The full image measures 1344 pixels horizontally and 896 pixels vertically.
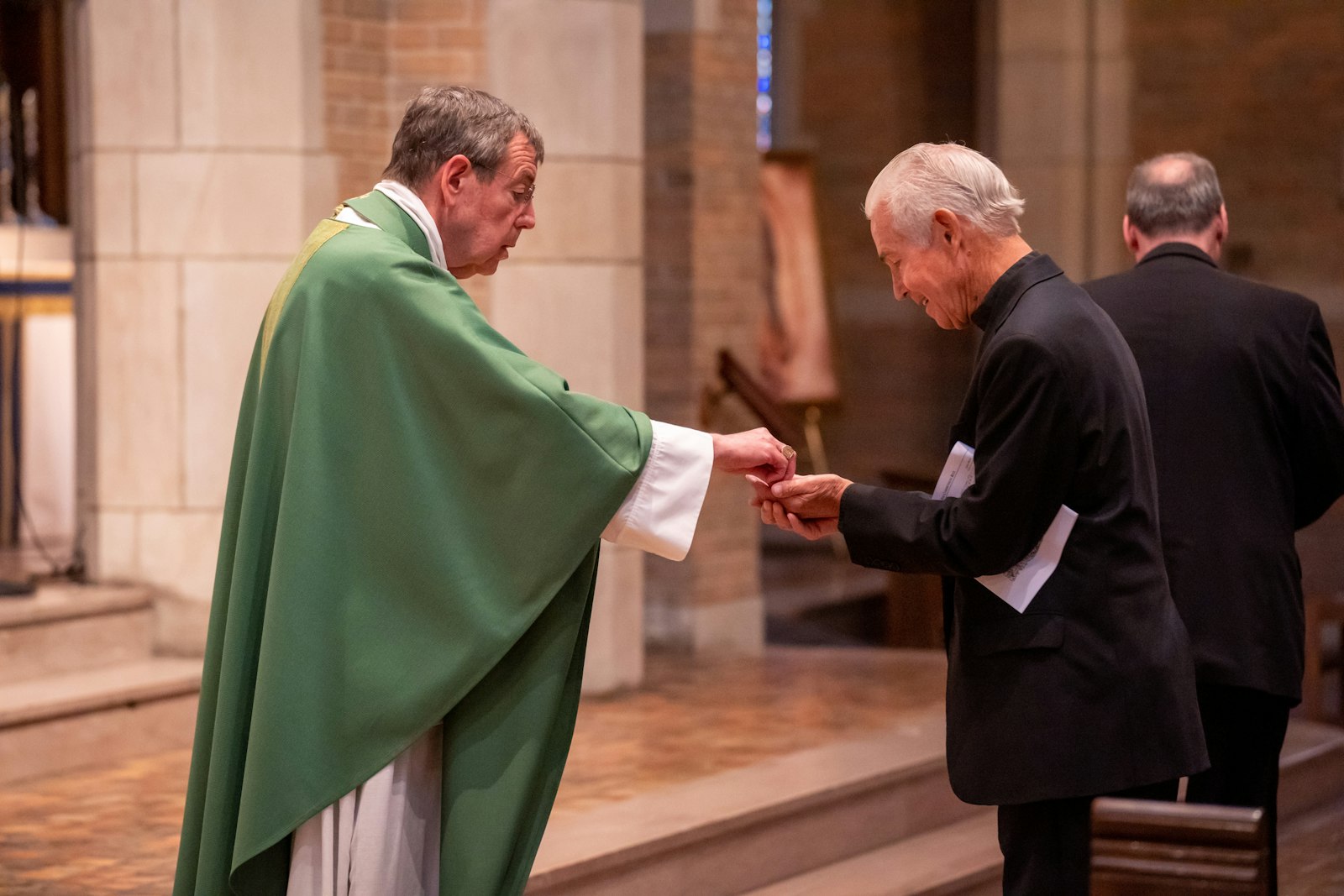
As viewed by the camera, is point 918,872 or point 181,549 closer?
point 918,872

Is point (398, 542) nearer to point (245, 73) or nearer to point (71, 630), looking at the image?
point (71, 630)

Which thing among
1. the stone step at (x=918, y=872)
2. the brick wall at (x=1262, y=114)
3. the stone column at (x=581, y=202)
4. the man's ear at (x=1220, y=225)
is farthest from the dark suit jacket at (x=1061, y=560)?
the brick wall at (x=1262, y=114)

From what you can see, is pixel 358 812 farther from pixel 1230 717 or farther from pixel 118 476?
pixel 118 476

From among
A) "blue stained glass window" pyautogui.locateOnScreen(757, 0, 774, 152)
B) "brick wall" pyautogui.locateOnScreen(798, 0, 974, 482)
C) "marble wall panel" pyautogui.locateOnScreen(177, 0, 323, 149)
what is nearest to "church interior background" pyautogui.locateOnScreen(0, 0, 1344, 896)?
"marble wall panel" pyautogui.locateOnScreen(177, 0, 323, 149)

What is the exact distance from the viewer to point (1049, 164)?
9633 millimetres

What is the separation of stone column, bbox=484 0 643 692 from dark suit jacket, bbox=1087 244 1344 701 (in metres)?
2.96

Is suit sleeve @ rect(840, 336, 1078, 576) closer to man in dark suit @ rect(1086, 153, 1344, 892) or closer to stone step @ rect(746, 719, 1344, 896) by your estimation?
man in dark suit @ rect(1086, 153, 1344, 892)

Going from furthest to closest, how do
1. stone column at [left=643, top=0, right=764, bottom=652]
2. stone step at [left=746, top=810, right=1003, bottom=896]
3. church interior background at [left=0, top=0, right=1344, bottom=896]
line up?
1. stone column at [left=643, top=0, right=764, bottom=652]
2. church interior background at [left=0, top=0, right=1344, bottom=896]
3. stone step at [left=746, top=810, right=1003, bottom=896]

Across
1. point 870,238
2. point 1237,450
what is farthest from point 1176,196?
point 870,238

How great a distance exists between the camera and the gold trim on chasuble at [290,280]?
2.62 metres

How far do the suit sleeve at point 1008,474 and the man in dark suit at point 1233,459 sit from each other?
1048 millimetres

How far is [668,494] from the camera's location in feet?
8.70

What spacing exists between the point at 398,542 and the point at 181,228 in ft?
11.5

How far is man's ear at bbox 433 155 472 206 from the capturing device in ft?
8.64
